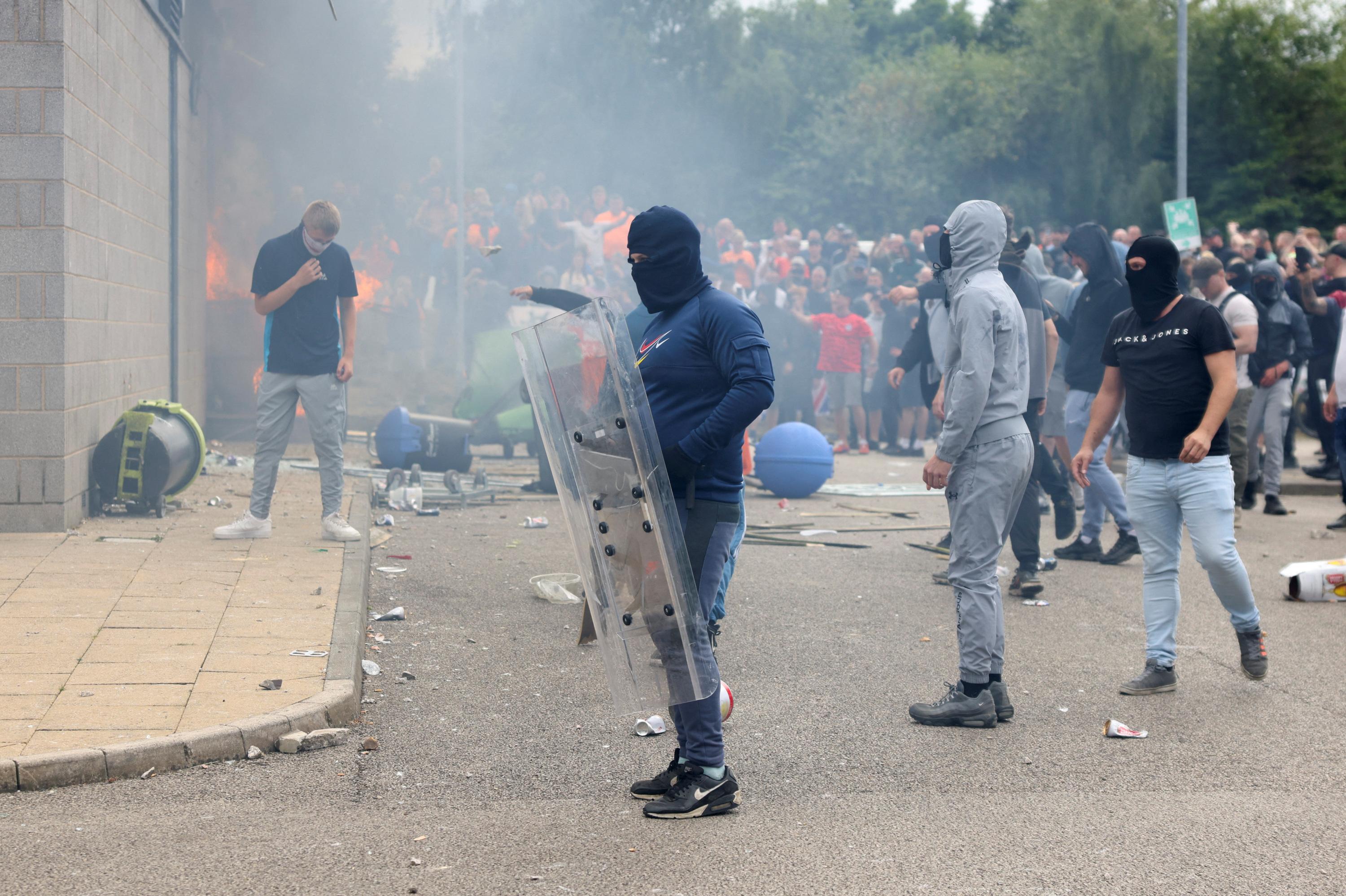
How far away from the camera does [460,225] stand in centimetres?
1872

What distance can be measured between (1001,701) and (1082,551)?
383cm

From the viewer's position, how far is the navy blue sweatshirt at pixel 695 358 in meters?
3.76

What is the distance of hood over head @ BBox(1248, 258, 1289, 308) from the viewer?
1107 centimetres

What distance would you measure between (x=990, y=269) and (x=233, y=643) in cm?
348

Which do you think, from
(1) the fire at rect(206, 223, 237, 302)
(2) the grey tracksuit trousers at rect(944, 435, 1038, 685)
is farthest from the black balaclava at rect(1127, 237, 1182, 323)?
(1) the fire at rect(206, 223, 237, 302)

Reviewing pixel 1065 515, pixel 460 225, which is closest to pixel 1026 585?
pixel 1065 515

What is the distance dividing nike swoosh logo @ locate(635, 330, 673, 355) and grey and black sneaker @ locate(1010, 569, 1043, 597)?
13.2ft

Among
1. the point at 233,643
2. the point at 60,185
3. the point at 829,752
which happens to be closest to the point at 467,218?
the point at 60,185

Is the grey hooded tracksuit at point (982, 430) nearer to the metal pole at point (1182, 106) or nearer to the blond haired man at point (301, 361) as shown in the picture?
the blond haired man at point (301, 361)

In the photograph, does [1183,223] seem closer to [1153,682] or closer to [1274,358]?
[1274,358]

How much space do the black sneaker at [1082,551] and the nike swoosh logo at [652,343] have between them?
212 inches

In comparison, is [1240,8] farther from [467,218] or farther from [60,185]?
[60,185]

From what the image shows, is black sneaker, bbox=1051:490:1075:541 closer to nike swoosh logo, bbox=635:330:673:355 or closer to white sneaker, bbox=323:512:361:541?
white sneaker, bbox=323:512:361:541

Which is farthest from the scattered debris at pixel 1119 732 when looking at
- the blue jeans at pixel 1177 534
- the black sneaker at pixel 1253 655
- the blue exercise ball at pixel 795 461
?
the blue exercise ball at pixel 795 461
